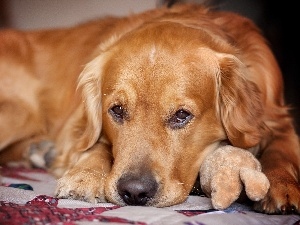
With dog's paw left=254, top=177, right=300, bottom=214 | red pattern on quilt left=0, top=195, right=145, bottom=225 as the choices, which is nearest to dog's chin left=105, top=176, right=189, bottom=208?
red pattern on quilt left=0, top=195, right=145, bottom=225

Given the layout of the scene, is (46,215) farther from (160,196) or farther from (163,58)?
(163,58)

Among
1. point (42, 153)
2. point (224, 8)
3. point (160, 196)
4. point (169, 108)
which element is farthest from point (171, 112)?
point (224, 8)

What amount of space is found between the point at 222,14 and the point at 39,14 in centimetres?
172

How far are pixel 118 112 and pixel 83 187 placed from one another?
38cm

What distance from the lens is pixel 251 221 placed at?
2.16m

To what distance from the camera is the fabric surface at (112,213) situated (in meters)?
1.96

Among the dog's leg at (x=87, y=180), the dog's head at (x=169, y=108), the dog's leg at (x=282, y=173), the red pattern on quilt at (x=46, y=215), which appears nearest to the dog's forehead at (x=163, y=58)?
the dog's head at (x=169, y=108)

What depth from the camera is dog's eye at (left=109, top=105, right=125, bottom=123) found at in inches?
103

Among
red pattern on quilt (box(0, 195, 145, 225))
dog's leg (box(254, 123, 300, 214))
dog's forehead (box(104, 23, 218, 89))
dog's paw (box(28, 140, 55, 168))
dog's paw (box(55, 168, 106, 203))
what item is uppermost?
dog's forehead (box(104, 23, 218, 89))

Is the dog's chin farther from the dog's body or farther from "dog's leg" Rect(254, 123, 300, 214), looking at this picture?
"dog's leg" Rect(254, 123, 300, 214)

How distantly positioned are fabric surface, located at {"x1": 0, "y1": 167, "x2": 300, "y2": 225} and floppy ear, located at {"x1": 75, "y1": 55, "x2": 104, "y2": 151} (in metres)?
0.44

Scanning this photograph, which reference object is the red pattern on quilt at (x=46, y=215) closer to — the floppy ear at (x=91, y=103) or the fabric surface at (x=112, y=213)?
the fabric surface at (x=112, y=213)

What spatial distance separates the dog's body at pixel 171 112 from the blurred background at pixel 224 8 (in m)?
0.68

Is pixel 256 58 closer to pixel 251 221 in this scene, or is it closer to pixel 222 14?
pixel 222 14
